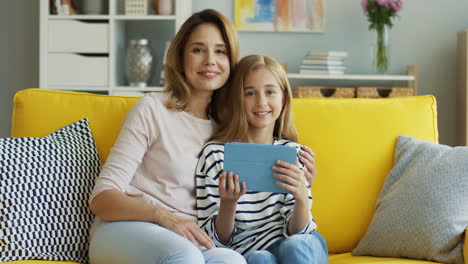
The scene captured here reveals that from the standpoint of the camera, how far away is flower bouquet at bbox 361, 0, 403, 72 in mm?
3996

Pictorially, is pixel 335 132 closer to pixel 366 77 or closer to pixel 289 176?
pixel 289 176

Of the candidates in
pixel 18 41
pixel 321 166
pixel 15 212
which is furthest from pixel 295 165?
pixel 18 41

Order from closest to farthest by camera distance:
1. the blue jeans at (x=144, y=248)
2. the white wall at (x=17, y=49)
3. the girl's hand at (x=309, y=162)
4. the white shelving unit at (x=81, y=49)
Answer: the blue jeans at (x=144, y=248)
the girl's hand at (x=309, y=162)
the white shelving unit at (x=81, y=49)
the white wall at (x=17, y=49)

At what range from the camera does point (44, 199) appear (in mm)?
1758

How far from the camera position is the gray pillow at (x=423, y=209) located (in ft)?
5.84

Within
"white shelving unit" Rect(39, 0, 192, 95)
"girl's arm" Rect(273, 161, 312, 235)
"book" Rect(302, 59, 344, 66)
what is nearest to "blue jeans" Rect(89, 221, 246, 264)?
"girl's arm" Rect(273, 161, 312, 235)

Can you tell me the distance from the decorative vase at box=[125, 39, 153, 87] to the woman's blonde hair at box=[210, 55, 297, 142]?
208 cm

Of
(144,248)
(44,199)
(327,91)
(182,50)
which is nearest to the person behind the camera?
(144,248)

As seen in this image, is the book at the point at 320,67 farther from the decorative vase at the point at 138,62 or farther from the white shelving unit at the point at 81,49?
the decorative vase at the point at 138,62

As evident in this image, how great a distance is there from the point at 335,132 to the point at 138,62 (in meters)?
2.22

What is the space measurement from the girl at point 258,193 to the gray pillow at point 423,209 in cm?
22

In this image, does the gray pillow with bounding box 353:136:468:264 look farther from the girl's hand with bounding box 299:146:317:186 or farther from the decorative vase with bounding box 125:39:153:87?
the decorative vase with bounding box 125:39:153:87

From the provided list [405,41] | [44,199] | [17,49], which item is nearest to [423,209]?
[44,199]

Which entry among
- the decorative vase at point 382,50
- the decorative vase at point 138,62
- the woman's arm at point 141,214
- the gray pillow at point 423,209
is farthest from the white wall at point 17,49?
the gray pillow at point 423,209
